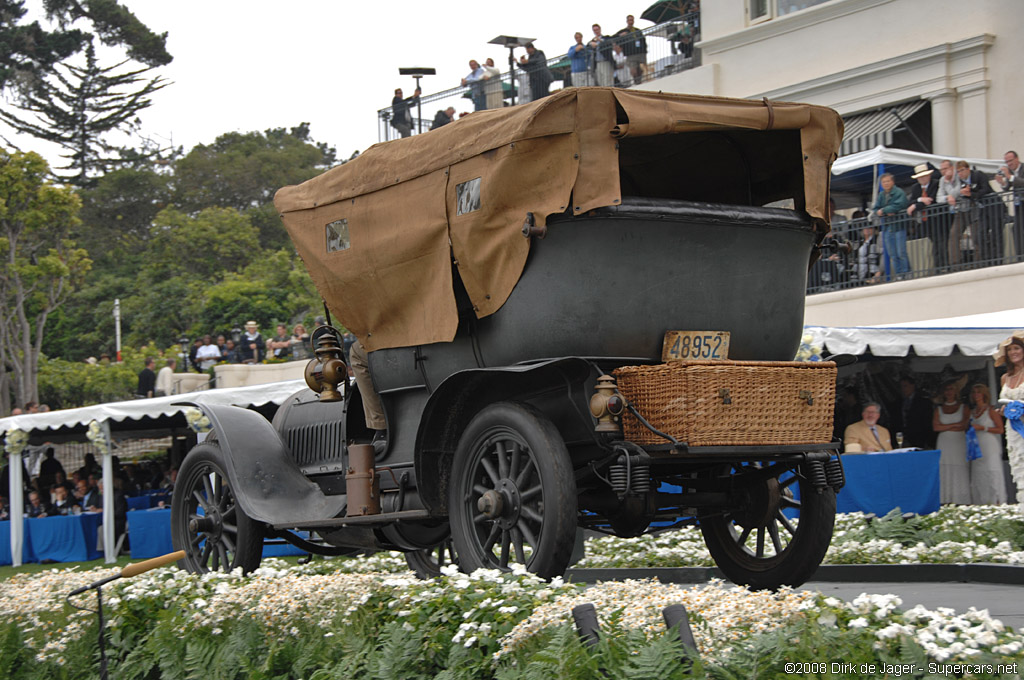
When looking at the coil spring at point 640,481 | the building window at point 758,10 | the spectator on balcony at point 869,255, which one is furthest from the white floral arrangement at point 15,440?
the building window at point 758,10

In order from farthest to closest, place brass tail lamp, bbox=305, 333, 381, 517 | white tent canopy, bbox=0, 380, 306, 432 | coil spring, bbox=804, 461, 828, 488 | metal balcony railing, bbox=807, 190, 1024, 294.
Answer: white tent canopy, bbox=0, 380, 306, 432 → metal balcony railing, bbox=807, 190, 1024, 294 → brass tail lamp, bbox=305, 333, 381, 517 → coil spring, bbox=804, 461, 828, 488

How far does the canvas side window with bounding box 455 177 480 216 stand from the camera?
677 centimetres

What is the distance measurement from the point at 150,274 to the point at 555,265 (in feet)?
157

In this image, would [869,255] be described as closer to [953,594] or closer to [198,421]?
[198,421]

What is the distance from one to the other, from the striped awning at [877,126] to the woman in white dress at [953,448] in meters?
8.10

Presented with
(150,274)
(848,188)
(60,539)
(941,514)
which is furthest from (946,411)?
(150,274)

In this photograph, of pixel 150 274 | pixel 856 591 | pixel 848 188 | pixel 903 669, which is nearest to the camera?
pixel 903 669

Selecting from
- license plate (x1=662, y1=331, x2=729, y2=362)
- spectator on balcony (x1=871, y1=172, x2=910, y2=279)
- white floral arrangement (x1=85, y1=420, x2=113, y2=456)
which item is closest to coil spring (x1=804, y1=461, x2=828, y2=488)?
license plate (x1=662, y1=331, x2=729, y2=362)

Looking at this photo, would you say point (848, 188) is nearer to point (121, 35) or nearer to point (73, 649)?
point (73, 649)

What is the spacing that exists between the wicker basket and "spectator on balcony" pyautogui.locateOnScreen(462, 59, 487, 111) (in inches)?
851

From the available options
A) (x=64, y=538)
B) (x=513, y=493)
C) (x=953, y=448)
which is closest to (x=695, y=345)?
(x=513, y=493)

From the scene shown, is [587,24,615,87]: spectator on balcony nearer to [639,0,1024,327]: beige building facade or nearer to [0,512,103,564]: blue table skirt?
[639,0,1024,327]: beige building facade

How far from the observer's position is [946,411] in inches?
595

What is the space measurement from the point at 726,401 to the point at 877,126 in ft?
58.1
